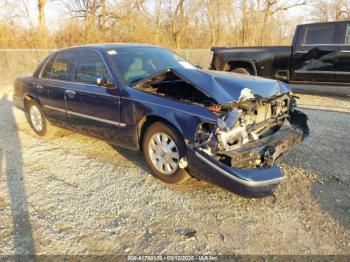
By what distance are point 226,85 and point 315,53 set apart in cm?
596

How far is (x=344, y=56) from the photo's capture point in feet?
26.2

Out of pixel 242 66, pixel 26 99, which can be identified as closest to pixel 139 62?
pixel 26 99

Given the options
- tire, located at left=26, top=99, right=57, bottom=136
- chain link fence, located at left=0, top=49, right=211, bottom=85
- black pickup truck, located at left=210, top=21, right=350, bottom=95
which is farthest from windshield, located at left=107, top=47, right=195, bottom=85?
chain link fence, located at left=0, top=49, right=211, bottom=85

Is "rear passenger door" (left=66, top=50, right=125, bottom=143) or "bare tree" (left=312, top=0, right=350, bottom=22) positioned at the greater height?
"bare tree" (left=312, top=0, right=350, bottom=22)

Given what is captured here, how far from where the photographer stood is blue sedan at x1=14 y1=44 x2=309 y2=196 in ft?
10.3

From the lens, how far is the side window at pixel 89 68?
4.36m

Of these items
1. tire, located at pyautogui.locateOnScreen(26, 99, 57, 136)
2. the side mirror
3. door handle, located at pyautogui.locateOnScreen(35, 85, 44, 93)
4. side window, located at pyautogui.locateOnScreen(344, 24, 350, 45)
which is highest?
side window, located at pyautogui.locateOnScreen(344, 24, 350, 45)

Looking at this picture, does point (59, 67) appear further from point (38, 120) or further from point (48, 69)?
point (38, 120)

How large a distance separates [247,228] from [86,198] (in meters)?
1.81

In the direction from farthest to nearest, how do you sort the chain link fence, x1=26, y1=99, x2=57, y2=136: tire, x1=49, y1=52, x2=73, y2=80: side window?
the chain link fence, x1=26, y1=99, x2=57, y2=136: tire, x1=49, y1=52, x2=73, y2=80: side window

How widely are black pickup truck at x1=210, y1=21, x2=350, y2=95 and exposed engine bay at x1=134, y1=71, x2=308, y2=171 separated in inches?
181

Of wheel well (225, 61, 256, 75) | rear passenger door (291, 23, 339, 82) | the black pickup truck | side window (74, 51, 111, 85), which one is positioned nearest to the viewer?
side window (74, 51, 111, 85)

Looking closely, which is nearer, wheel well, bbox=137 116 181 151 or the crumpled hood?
the crumpled hood

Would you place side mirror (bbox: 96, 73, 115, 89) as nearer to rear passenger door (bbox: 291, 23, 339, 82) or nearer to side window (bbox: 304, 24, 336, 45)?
rear passenger door (bbox: 291, 23, 339, 82)
